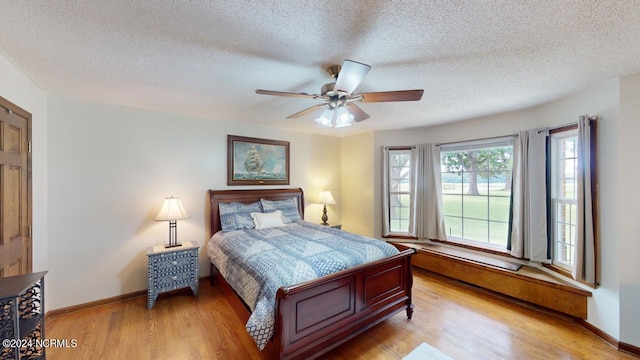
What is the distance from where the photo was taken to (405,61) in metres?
1.91

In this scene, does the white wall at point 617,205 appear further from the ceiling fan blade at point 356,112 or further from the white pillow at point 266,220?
the white pillow at point 266,220

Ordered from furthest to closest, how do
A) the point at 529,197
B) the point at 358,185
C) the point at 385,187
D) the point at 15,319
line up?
the point at 358,185 < the point at 385,187 < the point at 529,197 < the point at 15,319

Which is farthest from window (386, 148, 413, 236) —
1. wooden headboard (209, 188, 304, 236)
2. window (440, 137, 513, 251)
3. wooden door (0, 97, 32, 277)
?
wooden door (0, 97, 32, 277)

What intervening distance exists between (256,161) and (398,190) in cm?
259

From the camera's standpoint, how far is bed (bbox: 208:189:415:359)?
1.75 m

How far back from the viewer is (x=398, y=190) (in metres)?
4.52

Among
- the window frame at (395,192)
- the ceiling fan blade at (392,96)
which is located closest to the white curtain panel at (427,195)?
the window frame at (395,192)

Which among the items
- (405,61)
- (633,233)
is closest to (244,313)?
(405,61)

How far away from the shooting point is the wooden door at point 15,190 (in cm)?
188

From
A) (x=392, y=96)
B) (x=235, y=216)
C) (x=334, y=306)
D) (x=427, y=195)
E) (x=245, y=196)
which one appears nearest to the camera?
(x=392, y=96)

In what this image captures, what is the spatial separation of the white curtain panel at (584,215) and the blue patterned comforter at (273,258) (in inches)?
71.1

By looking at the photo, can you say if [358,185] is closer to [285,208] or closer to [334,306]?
[285,208]

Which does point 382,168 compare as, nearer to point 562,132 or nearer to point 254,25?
point 562,132

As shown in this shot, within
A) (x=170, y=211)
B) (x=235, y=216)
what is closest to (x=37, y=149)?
(x=170, y=211)
